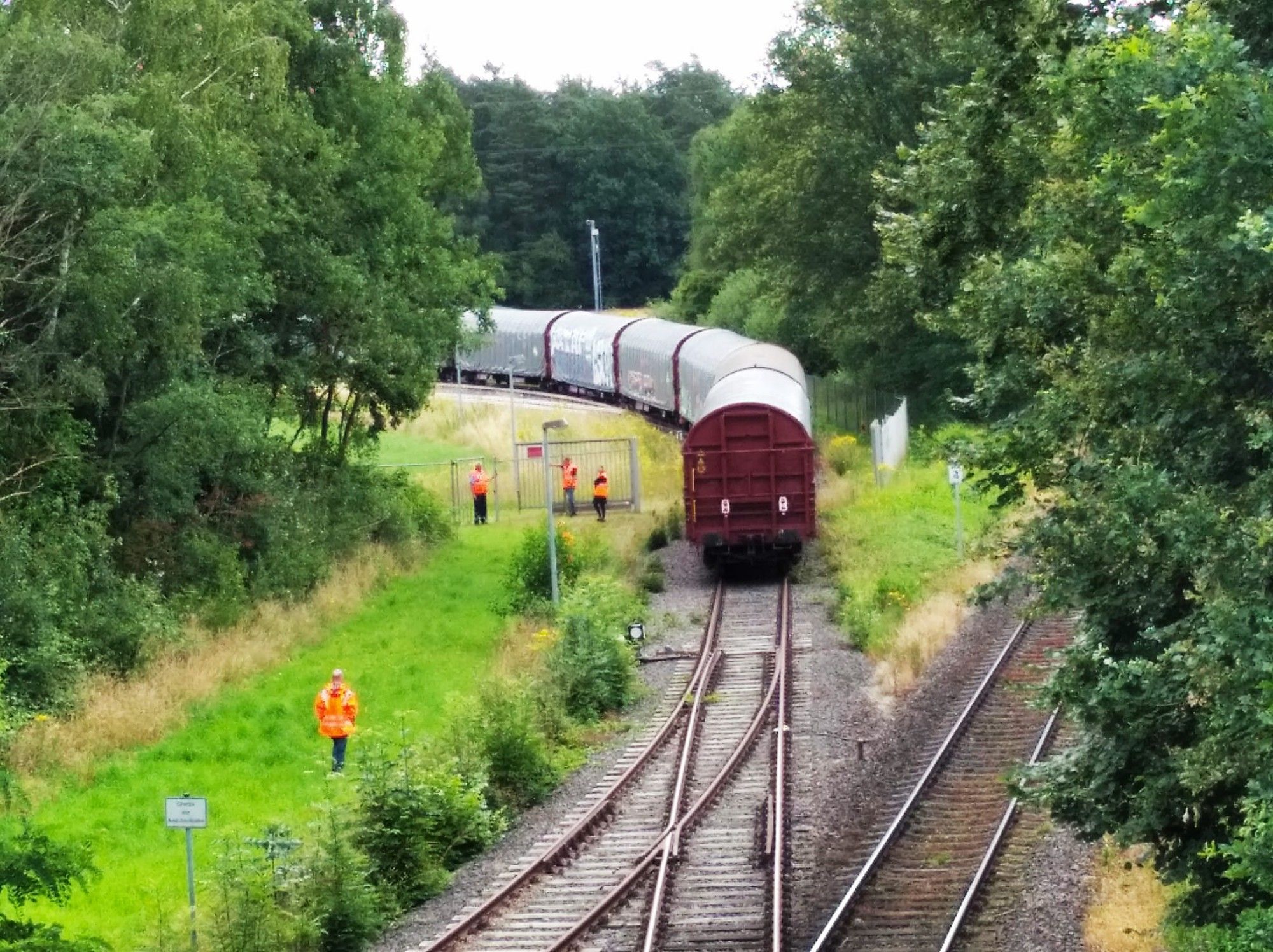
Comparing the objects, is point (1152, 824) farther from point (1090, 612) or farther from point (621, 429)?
point (621, 429)

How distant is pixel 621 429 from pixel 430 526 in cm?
1244

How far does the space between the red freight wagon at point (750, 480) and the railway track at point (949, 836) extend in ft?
24.9

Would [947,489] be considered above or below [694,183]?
below

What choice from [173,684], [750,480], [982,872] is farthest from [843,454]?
[982,872]

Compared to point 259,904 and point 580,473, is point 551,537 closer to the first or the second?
point 259,904

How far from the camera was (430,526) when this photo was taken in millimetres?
35938

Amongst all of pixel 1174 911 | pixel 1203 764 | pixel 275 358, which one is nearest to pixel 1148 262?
pixel 1203 764

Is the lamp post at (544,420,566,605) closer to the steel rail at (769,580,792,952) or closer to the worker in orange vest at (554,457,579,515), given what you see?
the steel rail at (769,580,792,952)

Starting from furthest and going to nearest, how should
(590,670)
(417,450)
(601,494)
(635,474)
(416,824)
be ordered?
(417,450) < (635,474) < (601,494) < (590,670) < (416,824)

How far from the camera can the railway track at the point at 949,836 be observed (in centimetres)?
1415

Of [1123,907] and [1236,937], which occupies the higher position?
[1236,937]

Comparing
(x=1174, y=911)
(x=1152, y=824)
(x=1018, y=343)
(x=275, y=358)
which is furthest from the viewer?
(x=275, y=358)

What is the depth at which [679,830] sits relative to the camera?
1695 cm

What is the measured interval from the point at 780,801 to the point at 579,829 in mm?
2137
